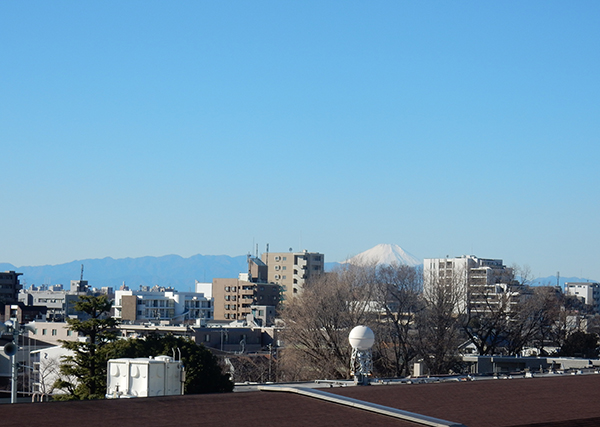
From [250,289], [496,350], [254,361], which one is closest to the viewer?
[254,361]

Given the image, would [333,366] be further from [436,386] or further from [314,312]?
[436,386]

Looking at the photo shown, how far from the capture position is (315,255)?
13862cm

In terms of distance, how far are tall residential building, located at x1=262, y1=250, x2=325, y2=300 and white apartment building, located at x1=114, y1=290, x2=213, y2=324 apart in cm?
1879

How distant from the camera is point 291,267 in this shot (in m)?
139

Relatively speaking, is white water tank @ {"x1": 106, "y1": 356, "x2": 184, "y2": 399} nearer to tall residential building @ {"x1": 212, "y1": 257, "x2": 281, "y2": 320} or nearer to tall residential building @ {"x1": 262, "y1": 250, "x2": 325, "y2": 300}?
tall residential building @ {"x1": 212, "y1": 257, "x2": 281, "y2": 320}

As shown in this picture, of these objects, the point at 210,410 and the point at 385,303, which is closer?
the point at 210,410

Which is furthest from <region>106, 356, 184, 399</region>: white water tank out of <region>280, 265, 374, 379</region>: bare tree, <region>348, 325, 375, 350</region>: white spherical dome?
<region>280, 265, 374, 379</region>: bare tree

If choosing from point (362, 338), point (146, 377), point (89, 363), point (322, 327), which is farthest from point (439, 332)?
point (146, 377)

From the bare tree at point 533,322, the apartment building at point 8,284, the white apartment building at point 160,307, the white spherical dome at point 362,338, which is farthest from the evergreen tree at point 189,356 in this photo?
the apartment building at point 8,284

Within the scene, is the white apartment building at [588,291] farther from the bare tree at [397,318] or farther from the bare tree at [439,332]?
the bare tree at [397,318]

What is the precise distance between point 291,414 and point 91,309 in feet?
84.0

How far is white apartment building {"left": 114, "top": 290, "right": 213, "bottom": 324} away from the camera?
109 metres

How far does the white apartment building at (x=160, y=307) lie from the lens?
359ft

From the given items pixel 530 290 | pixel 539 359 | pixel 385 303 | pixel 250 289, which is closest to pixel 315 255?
pixel 250 289
